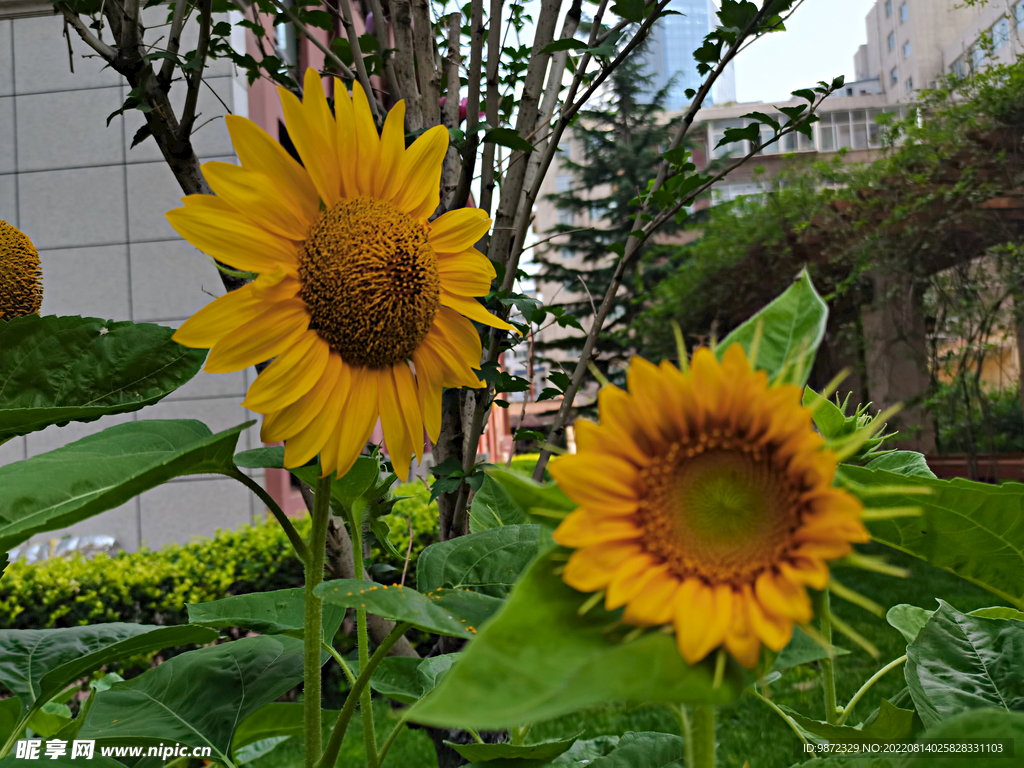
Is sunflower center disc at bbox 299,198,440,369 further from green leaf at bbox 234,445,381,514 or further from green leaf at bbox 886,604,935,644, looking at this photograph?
green leaf at bbox 886,604,935,644

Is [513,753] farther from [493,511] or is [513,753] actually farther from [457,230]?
[457,230]

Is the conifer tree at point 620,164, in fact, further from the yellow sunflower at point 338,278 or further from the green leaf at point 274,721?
the yellow sunflower at point 338,278

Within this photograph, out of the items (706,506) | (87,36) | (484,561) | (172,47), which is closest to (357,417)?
(484,561)

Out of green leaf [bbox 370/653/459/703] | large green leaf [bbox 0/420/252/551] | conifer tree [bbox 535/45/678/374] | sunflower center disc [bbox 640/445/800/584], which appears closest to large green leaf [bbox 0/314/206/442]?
large green leaf [bbox 0/420/252/551]

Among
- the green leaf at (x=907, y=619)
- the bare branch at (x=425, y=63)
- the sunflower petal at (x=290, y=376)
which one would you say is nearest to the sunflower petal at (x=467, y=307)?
the sunflower petal at (x=290, y=376)

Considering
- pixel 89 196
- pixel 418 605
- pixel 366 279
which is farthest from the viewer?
pixel 89 196

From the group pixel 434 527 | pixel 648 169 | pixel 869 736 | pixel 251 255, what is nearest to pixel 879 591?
pixel 434 527

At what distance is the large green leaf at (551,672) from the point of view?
284 mm

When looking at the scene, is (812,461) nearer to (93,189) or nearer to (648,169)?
(93,189)

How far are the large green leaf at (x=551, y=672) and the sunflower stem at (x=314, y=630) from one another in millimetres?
277

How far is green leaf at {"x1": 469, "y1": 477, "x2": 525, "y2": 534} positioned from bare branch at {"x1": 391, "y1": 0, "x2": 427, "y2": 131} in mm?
685

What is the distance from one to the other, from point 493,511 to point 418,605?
14.9 inches

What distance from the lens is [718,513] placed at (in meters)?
0.36

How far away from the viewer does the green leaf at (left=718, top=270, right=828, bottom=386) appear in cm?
43
